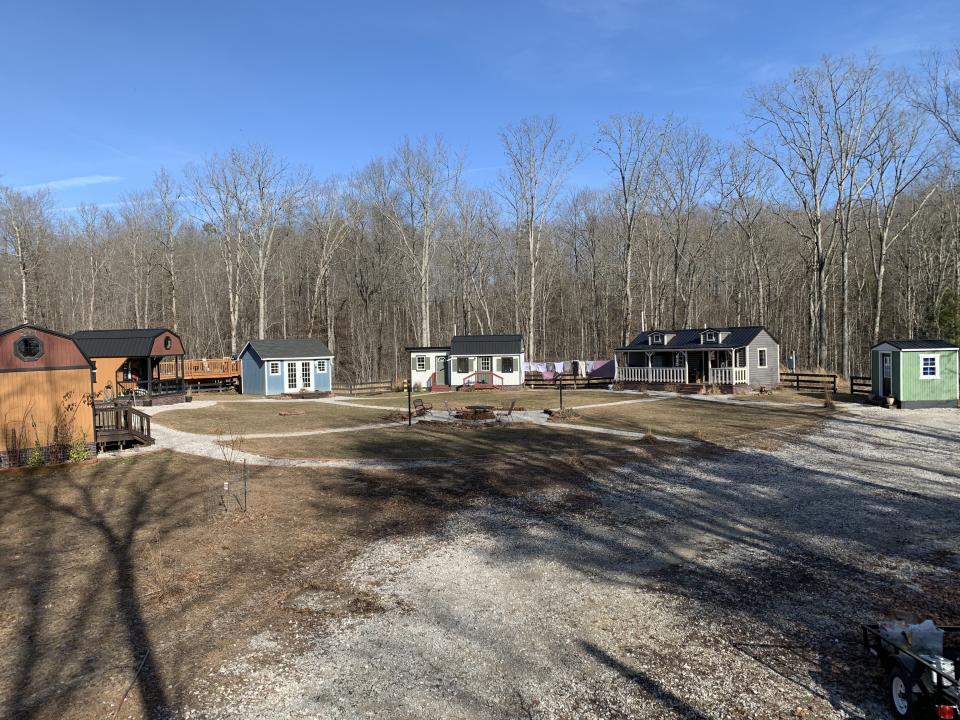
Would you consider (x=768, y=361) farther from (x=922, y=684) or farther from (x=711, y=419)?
(x=922, y=684)

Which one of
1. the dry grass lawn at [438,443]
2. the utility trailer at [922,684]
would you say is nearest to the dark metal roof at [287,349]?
the dry grass lawn at [438,443]

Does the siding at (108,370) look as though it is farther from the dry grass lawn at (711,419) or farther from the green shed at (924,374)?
the green shed at (924,374)

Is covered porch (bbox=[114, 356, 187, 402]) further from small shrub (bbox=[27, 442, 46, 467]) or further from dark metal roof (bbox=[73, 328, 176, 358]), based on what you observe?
small shrub (bbox=[27, 442, 46, 467])

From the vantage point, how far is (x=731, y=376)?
34.3 m

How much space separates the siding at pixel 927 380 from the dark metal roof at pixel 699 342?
9269 millimetres

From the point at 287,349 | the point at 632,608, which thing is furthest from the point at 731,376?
the point at 632,608

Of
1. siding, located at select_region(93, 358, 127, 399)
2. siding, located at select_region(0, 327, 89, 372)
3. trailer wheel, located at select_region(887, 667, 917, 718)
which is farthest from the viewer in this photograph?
siding, located at select_region(93, 358, 127, 399)

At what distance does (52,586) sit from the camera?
860cm

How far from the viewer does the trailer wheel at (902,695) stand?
17.2ft

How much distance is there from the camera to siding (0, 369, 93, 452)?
643 inches

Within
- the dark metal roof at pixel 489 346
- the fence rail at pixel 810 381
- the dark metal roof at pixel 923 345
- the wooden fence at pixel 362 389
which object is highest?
the dark metal roof at pixel 489 346

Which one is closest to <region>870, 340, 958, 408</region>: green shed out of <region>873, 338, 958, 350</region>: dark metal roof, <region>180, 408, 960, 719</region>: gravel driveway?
<region>873, 338, 958, 350</region>: dark metal roof

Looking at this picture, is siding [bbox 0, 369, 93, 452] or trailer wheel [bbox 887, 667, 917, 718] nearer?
trailer wheel [bbox 887, 667, 917, 718]

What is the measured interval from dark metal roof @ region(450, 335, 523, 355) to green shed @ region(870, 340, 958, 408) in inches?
845
